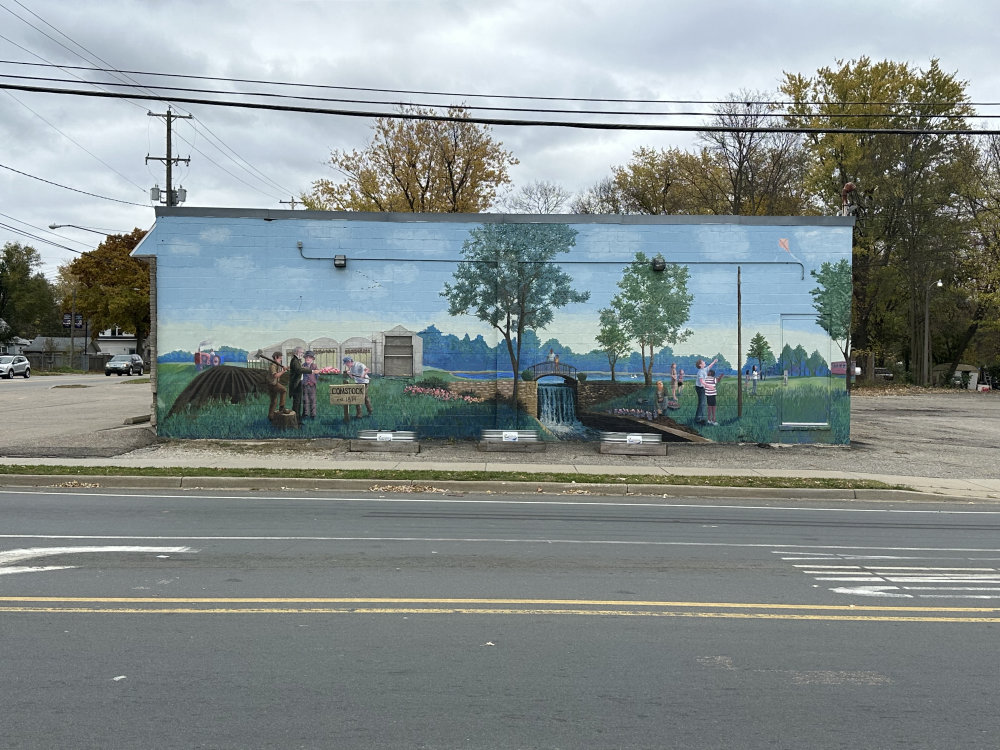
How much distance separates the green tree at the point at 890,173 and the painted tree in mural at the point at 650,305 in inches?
1261

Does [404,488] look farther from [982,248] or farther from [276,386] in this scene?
[982,248]

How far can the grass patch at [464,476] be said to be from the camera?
520 inches

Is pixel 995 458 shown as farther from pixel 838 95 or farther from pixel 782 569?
pixel 838 95

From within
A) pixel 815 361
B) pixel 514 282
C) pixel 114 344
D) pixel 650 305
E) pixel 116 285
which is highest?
pixel 116 285

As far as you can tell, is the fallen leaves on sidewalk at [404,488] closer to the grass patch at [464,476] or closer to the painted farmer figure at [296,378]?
the grass patch at [464,476]

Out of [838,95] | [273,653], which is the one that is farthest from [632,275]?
[838,95]

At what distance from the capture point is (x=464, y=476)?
13.7m

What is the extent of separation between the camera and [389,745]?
388 centimetres

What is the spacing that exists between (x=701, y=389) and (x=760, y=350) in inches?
61.0

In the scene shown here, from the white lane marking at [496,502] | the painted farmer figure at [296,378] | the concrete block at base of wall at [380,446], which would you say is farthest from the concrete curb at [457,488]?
the painted farmer figure at [296,378]

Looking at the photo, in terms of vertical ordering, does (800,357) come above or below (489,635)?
above

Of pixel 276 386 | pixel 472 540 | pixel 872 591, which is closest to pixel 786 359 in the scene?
pixel 276 386

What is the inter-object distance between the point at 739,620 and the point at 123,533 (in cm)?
656

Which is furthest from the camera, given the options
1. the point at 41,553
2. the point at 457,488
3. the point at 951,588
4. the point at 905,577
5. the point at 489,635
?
the point at 457,488
